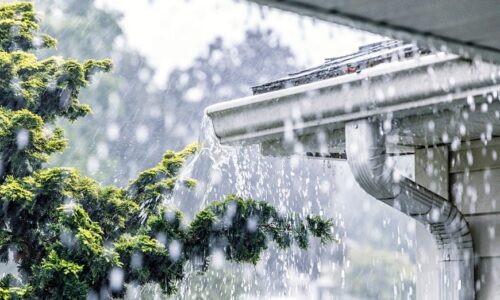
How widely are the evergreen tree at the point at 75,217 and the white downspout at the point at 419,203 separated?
4129 millimetres

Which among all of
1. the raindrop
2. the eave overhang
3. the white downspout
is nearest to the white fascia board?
the eave overhang

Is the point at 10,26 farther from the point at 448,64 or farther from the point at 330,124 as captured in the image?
the point at 448,64

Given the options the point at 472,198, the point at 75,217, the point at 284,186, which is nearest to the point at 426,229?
the point at 472,198

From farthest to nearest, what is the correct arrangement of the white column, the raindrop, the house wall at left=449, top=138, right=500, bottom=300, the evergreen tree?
1. the raindrop
2. the evergreen tree
3. the white column
4. the house wall at left=449, top=138, right=500, bottom=300

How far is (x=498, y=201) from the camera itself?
476 centimetres

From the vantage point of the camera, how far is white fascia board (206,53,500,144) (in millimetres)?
3840

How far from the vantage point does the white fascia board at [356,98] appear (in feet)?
12.6

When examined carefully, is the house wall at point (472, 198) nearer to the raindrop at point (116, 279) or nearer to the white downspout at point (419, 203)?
the white downspout at point (419, 203)

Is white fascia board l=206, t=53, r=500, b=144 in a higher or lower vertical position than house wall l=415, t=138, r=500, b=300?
higher

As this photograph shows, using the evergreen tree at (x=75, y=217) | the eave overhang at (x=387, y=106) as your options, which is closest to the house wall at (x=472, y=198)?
the eave overhang at (x=387, y=106)

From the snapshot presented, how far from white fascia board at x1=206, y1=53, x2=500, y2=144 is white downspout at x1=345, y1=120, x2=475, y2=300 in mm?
120

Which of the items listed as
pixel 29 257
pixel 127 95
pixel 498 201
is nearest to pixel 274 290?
pixel 127 95

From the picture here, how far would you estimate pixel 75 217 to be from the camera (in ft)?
28.7

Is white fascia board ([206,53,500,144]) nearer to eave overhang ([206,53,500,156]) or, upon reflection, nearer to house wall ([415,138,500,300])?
eave overhang ([206,53,500,156])
